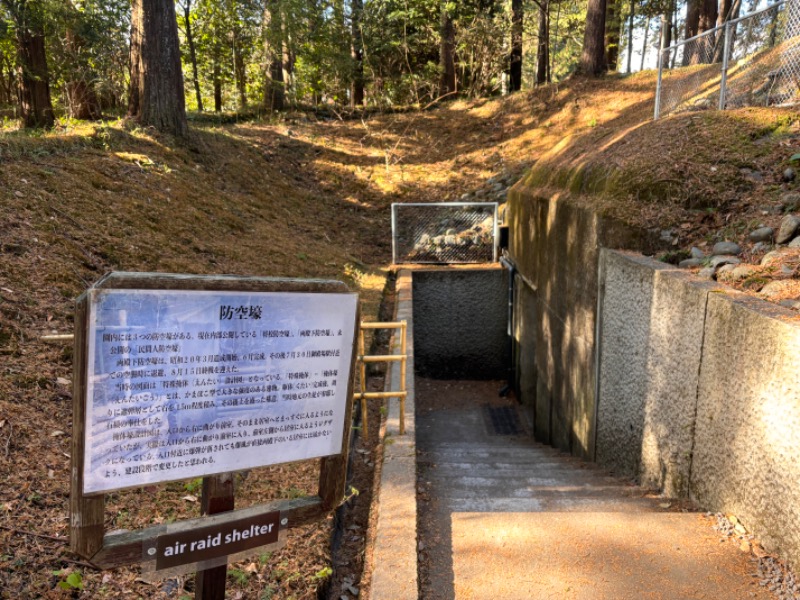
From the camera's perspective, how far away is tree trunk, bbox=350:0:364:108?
20953 millimetres

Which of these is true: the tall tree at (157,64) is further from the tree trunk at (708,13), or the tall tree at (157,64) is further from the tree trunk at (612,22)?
the tree trunk at (612,22)

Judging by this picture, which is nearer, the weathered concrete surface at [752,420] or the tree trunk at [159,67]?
the weathered concrete surface at [752,420]

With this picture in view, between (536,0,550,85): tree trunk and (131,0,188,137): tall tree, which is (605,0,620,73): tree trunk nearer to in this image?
(536,0,550,85): tree trunk

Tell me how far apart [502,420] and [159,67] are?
958cm

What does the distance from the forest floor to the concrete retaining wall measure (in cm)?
123

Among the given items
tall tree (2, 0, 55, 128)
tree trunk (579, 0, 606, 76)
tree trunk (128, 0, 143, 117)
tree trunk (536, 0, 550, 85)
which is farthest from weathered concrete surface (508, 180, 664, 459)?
tree trunk (536, 0, 550, 85)

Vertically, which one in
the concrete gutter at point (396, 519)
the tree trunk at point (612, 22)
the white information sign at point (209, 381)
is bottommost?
the concrete gutter at point (396, 519)

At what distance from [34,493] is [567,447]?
6.35 meters

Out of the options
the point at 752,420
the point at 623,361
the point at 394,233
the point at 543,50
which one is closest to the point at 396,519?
the point at 752,420

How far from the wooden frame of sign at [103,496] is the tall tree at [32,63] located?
12664mm

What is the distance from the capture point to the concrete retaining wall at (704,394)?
307 cm

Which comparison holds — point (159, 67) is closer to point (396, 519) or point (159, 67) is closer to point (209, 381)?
point (396, 519)

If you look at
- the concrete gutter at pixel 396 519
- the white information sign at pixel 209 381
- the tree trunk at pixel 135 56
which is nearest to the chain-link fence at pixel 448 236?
the tree trunk at pixel 135 56

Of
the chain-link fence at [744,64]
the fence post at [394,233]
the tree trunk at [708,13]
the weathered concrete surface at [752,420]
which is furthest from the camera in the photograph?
the tree trunk at [708,13]
